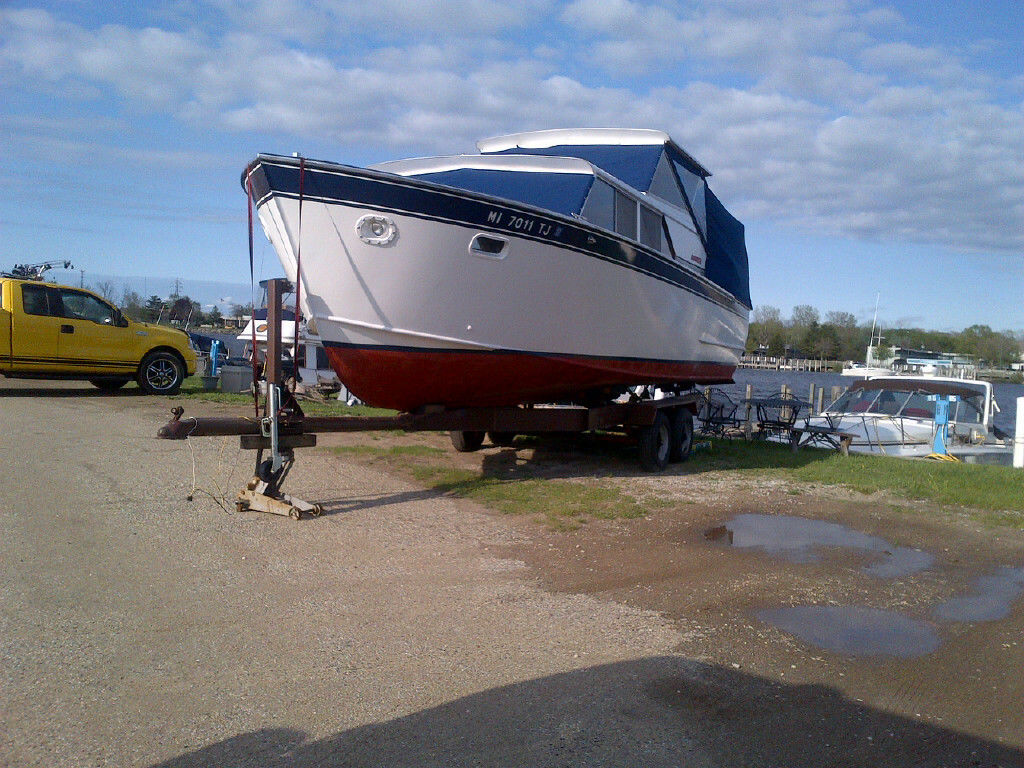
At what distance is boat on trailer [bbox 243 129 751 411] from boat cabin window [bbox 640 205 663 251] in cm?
3

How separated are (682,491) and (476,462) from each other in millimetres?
2638

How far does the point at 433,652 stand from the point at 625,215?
644cm

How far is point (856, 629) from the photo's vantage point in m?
4.86

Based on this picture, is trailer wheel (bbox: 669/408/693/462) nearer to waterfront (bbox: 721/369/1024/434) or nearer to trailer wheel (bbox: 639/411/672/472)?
trailer wheel (bbox: 639/411/672/472)

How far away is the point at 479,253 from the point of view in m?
7.60

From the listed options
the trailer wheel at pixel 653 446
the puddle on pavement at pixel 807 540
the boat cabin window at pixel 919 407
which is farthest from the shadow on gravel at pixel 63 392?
the boat cabin window at pixel 919 407

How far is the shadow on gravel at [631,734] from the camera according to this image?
3.19 metres

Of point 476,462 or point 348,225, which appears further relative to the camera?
point 476,462

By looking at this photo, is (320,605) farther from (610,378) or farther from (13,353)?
(13,353)

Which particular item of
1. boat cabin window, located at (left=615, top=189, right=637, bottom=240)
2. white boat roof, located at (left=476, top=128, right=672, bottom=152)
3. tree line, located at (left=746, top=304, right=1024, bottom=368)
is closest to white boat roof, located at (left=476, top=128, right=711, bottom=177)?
white boat roof, located at (left=476, top=128, right=672, bottom=152)

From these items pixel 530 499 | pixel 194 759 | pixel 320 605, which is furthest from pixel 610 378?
pixel 194 759

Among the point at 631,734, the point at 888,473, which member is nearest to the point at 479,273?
the point at 631,734

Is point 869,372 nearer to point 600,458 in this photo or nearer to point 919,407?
point 919,407

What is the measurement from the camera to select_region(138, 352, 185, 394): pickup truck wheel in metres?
15.9
